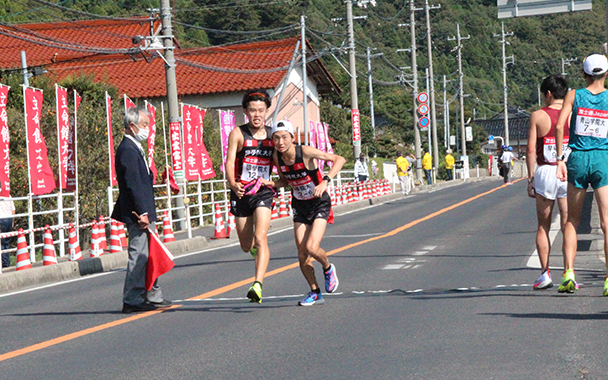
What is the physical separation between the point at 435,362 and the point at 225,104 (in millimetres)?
40875

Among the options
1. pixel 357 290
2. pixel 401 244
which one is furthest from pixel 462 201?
pixel 357 290

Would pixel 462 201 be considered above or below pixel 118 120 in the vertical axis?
below

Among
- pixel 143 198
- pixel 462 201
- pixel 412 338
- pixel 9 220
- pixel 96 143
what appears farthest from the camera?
pixel 462 201

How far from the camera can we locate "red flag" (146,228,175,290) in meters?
8.80

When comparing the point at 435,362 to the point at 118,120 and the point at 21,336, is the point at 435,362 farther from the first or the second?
the point at 118,120

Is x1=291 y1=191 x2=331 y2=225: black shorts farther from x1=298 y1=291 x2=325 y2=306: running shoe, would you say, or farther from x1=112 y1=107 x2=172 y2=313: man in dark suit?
x1=112 y1=107 x2=172 y2=313: man in dark suit

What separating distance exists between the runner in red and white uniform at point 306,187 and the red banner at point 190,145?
15244mm

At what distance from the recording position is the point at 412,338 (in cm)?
667

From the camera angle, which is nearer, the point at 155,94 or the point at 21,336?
the point at 21,336

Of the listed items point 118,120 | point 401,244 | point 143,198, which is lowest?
point 401,244

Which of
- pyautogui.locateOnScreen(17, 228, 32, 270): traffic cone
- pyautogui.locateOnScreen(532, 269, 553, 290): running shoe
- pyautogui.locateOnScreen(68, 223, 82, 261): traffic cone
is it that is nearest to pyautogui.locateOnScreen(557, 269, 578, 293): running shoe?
pyautogui.locateOnScreen(532, 269, 553, 290): running shoe

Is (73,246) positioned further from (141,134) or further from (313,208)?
(313,208)

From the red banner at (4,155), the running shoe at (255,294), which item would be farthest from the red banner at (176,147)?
the running shoe at (255,294)

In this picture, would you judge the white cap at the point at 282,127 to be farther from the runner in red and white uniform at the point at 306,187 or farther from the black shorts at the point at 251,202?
the black shorts at the point at 251,202
